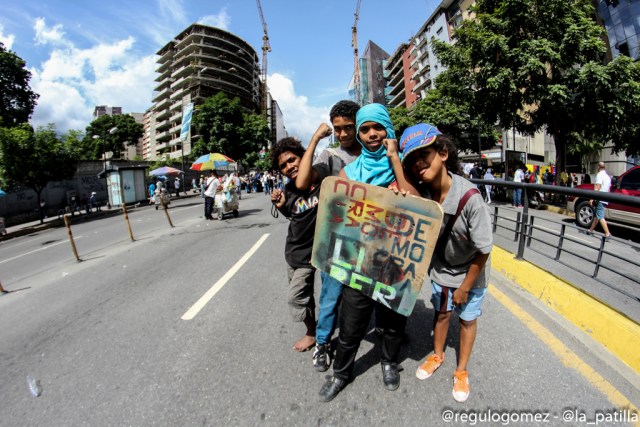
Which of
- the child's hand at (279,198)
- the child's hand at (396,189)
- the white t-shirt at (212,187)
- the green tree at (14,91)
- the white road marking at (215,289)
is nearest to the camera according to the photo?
the child's hand at (396,189)

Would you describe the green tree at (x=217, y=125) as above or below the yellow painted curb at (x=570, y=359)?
above

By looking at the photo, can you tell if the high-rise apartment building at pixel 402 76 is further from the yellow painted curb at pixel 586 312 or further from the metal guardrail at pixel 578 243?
the yellow painted curb at pixel 586 312

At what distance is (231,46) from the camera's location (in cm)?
7488

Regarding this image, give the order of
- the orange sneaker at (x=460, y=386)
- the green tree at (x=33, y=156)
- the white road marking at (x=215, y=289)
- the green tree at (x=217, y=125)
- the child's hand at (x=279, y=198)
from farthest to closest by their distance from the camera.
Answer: the green tree at (x=217, y=125) → the green tree at (x=33, y=156) → the white road marking at (x=215, y=289) → the child's hand at (x=279, y=198) → the orange sneaker at (x=460, y=386)

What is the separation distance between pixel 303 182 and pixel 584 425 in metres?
2.20

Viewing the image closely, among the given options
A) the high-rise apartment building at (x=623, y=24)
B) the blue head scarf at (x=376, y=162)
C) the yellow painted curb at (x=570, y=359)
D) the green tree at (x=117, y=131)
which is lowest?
the yellow painted curb at (x=570, y=359)

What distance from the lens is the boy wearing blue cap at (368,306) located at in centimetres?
204

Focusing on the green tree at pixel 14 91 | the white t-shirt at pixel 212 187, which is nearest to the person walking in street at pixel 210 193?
the white t-shirt at pixel 212 187

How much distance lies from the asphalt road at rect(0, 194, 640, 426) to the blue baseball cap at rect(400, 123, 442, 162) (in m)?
1.61

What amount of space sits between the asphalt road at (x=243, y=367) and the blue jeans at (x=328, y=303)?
34 centimetres

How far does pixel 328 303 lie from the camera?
243cm

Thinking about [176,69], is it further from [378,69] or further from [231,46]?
[378,69]

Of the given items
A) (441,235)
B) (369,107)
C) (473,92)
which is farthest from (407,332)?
(473,92)

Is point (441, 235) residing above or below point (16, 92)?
below
